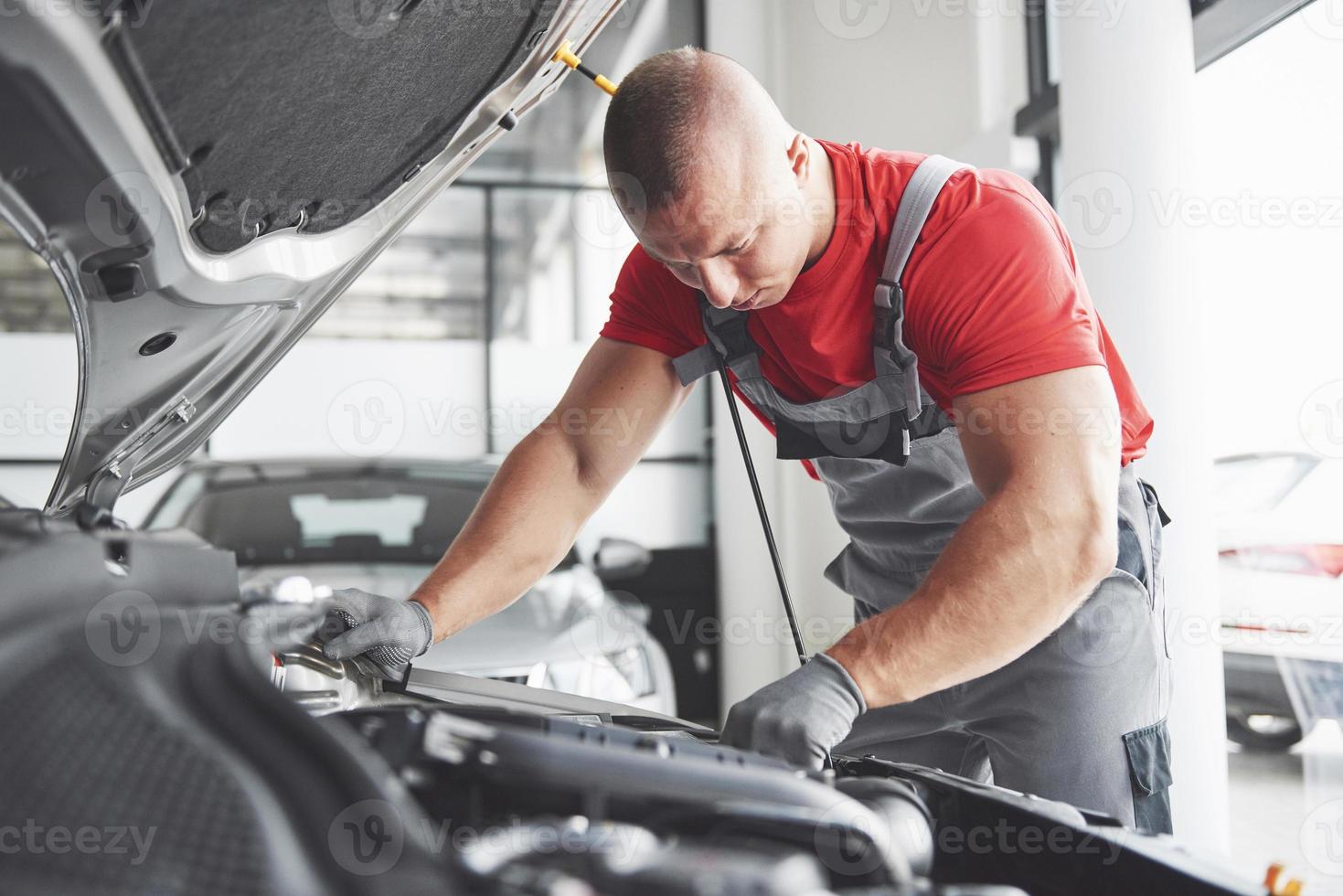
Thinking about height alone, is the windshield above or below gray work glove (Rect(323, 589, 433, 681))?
below

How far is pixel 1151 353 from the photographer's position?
215 centimetres

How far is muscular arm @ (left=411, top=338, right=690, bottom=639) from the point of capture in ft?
4.41

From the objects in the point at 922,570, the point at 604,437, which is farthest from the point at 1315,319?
the point at 604,437

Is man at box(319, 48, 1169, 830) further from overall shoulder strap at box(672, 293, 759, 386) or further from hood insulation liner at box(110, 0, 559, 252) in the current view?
hood insulation liner at box(110, 0, 559, 252)

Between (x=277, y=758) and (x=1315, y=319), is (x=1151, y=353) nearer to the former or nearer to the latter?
(x=1315, y=319)

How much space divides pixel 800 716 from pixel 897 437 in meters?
0.53

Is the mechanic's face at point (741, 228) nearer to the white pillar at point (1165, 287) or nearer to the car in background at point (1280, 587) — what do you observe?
the white pillar at point (1165, 287)

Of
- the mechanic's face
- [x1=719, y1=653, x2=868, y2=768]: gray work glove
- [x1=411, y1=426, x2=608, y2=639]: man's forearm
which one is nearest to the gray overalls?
the mechanic's face

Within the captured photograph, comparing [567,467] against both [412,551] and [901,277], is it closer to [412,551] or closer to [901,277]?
[901,277]

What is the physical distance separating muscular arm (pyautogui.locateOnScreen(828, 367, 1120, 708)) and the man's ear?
36 cm

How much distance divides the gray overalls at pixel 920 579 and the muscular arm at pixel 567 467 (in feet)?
0.23

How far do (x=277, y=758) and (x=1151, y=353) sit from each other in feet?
6.71

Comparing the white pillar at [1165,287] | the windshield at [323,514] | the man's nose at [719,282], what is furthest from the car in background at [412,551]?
the man's nose at [719,282]

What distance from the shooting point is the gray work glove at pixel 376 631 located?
1.10 metres
